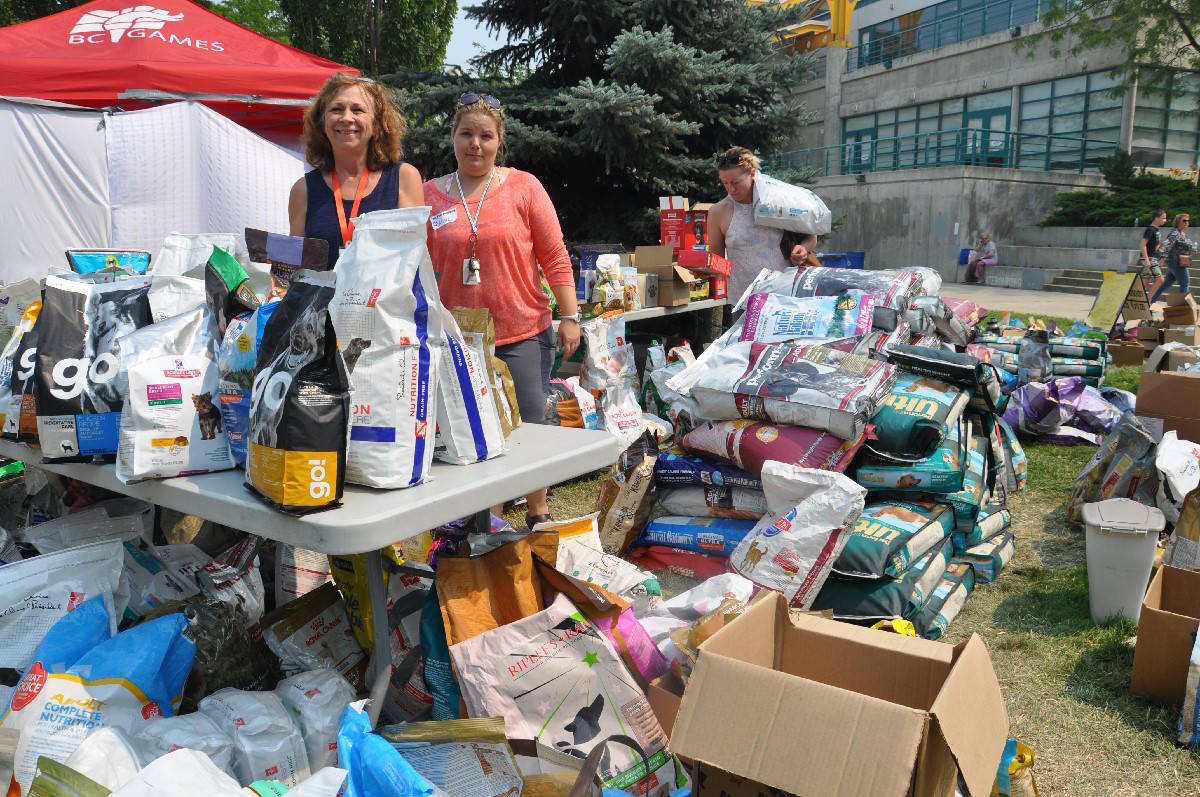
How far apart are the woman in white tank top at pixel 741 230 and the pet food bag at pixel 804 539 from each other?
237 cm

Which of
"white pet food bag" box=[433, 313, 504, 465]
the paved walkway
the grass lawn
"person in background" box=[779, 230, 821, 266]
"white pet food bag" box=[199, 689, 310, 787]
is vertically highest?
"person in background" box=[779, 230, 821, 266]

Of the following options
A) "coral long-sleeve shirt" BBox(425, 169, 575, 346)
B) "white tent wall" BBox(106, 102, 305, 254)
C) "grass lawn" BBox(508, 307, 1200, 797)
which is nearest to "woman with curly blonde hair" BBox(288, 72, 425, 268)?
"coral long-sleeve shirt" BBox(425, 169, 575, 346)

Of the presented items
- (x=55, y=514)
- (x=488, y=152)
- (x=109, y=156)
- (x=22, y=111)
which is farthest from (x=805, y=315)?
(x=22, y=111)

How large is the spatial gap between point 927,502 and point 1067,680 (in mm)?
802

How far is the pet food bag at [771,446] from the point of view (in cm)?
312

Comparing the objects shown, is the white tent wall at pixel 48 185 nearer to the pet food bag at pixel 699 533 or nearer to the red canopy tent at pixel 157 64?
the red canopy tent at pixel 157 64

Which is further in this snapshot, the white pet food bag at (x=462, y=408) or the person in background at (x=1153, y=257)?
the person in background at (x=1153, y=257)

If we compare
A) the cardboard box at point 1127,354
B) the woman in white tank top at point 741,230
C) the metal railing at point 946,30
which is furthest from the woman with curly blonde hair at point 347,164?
the metal railing at point 946,30

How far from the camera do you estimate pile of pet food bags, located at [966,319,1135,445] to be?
524 centimetres

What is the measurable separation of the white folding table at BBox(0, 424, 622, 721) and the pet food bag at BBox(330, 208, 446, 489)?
0.08m

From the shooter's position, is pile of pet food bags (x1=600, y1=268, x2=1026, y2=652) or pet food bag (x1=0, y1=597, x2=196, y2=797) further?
pile of pet food bags (x1=600, y1=268, x2=1026, y2=652)

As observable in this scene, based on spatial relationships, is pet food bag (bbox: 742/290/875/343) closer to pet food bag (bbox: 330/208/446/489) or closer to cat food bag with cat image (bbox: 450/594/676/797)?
cat food bag with cat image (bbox: 450/594/676/797)

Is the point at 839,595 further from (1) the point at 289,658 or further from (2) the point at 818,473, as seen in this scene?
(1) the point at 289,658

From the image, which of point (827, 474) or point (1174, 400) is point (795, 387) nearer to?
point (827, 474)
